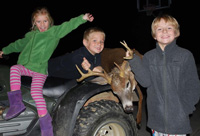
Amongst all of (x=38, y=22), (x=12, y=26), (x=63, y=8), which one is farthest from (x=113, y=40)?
(x=38, y=22)

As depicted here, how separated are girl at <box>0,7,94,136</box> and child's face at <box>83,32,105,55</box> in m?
0.26

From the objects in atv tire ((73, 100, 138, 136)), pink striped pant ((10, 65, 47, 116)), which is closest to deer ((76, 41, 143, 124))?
atv tire ((73, 100, 138, 136))

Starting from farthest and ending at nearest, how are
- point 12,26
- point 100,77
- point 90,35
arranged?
point 12,26
point 90,35
point 100,77

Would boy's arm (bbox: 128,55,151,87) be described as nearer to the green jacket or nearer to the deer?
the deer

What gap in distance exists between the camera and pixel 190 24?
21.3 metres

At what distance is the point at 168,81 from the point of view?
7.69 feet

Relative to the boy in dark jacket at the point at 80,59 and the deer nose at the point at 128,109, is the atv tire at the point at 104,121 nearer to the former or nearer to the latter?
the deer nose at the point at 128,109

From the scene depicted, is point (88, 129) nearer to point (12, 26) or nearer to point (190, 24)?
point (190, 24)

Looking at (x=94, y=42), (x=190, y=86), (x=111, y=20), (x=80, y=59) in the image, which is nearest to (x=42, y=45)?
(x=80, y=59)

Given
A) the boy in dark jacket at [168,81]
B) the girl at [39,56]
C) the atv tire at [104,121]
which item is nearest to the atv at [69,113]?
the atv tire at [104,121]

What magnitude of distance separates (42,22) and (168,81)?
2098 mm

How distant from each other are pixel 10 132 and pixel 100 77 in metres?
1.33

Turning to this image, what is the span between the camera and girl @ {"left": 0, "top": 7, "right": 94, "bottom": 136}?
2735mm

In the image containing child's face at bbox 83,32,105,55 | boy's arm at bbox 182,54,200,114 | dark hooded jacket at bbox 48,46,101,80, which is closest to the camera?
boy's arm at bbox 182,54,200,114
